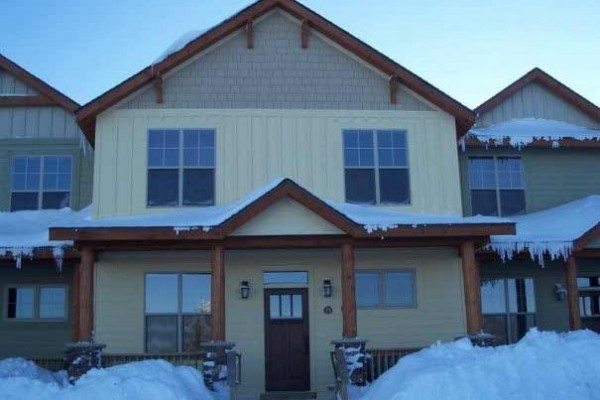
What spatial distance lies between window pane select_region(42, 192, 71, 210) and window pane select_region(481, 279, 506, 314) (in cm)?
1037

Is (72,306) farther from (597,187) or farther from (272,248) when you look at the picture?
(597,187)

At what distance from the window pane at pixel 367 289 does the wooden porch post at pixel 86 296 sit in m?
5.60

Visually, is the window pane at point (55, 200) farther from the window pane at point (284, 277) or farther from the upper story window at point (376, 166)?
the upper story window at point (376, 166)

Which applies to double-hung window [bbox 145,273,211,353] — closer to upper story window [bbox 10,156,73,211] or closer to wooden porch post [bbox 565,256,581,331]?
upper story window [bbox 10,156,73,211]

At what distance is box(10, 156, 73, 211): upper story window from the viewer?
18.9 meters

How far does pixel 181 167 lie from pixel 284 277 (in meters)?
3.21

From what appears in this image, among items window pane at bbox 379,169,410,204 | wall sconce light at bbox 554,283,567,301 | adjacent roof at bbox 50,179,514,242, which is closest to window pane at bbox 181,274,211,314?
adjacent roof at bbox 50,179,514,242

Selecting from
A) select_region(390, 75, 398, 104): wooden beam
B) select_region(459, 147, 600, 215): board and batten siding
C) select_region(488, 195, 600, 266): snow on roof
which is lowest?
select_region(488, 195, 600, 266): snow on roof

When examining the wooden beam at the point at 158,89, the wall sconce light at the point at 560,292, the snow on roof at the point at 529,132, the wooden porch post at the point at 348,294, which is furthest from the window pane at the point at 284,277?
the wall sconce light at the point at 560,292

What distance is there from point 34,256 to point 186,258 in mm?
3220

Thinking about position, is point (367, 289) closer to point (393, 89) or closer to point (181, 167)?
point (393, 89)

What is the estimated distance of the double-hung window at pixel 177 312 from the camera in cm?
1589

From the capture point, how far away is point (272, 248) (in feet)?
50.3

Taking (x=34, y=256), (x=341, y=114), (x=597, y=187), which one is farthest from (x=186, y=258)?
(x=597, y=187)
